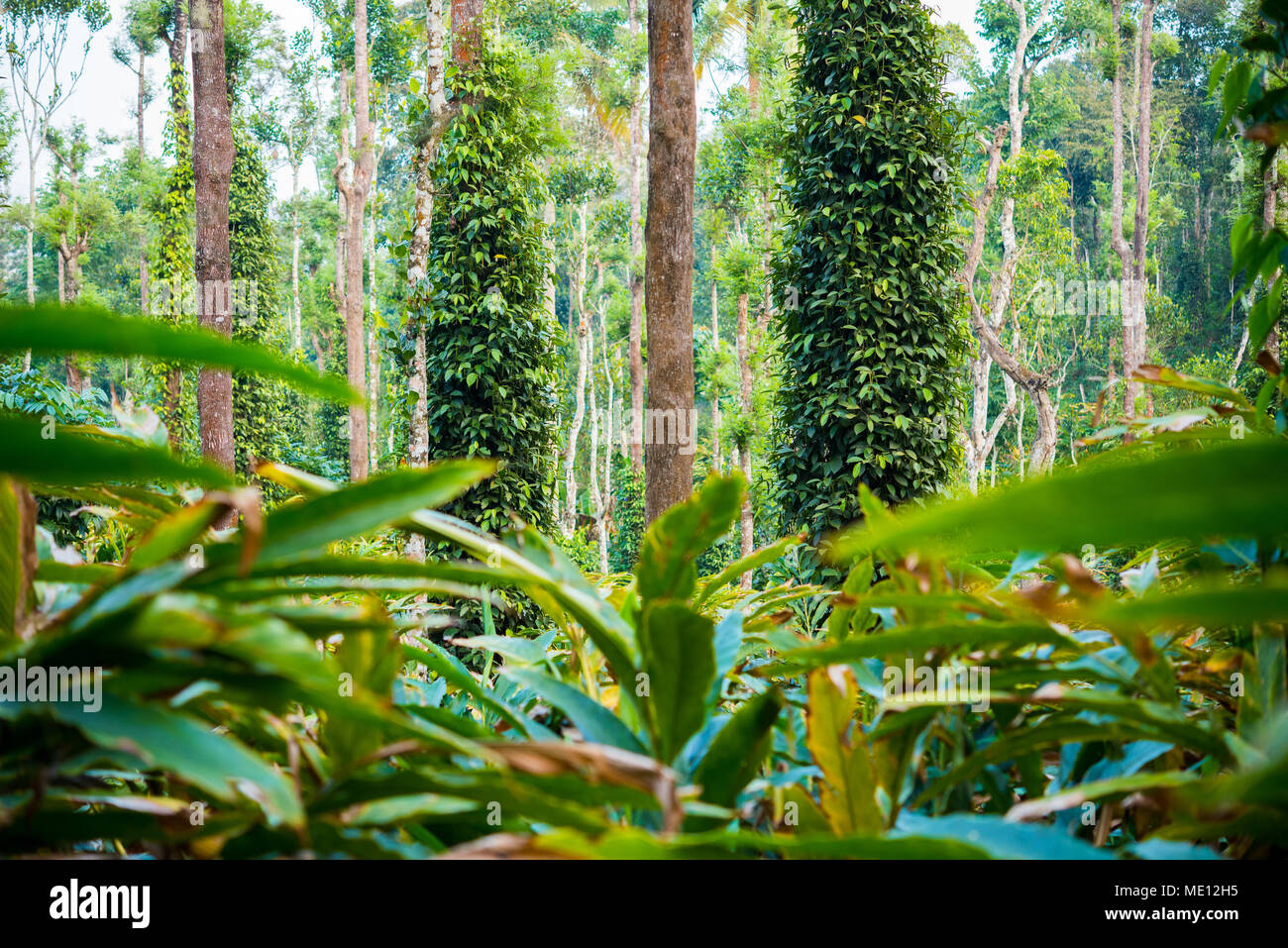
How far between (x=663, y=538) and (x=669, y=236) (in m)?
4.09

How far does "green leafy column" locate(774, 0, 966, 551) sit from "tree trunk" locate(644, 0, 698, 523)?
118cm

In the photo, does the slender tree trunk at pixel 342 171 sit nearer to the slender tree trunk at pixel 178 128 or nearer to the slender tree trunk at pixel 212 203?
the slender tree trunk at pixel 178 128

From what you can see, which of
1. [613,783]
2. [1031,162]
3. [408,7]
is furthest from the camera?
[408,7]

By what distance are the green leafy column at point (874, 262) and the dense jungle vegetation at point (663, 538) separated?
0.03 meters

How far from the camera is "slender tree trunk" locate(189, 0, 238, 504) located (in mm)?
6445

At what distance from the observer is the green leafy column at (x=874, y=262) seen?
5148mm

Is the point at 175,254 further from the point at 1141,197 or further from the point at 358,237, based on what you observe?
the point at 1141,197

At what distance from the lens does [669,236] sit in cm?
442

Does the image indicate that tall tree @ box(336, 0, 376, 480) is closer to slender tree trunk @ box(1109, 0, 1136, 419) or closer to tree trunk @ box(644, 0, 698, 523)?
tree trunk @ box(644, 0, 698, 523)

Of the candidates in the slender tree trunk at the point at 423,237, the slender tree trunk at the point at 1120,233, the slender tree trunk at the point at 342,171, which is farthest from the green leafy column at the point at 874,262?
the slender tree trunk at the point at 342,171

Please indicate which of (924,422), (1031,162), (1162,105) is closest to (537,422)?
(924,422)
